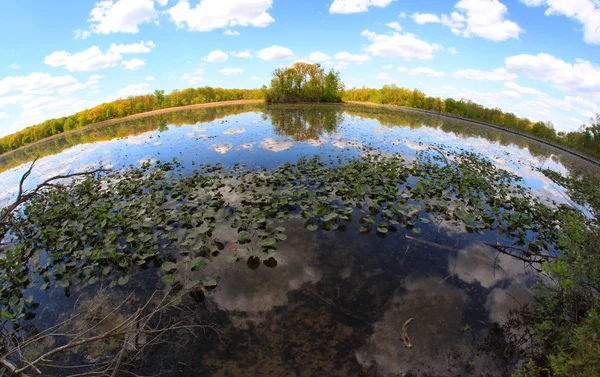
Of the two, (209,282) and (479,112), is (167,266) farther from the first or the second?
(479,112)

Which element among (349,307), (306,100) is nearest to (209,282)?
(349,307)

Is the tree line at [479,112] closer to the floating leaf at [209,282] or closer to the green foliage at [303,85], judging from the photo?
the green foliage at [303,85]

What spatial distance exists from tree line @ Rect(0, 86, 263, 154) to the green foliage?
32.2 metres

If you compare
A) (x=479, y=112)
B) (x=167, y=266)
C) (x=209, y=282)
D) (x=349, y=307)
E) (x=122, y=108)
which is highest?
(x=122, y=108)

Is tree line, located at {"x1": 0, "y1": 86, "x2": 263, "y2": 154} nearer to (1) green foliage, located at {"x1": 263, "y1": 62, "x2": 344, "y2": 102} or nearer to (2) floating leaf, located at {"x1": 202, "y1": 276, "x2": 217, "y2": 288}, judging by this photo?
(1) green foliage, located at {"x1": 263, "y1": 62, "x2": 344, "y2": 102}

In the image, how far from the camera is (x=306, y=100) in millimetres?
76500

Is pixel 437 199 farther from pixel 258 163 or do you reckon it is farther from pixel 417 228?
pixel 258 163

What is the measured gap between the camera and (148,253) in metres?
7.77

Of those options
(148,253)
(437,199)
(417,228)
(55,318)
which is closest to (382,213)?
(417,228)

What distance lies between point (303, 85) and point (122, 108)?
58513 mm

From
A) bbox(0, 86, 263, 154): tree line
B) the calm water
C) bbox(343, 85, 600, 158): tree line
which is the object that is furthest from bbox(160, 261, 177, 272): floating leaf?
bbox(0, 86, 263, 154): tree line

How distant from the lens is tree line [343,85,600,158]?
27.5 metres

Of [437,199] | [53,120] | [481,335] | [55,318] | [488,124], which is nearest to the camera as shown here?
[481,335]

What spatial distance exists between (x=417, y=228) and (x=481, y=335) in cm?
399
